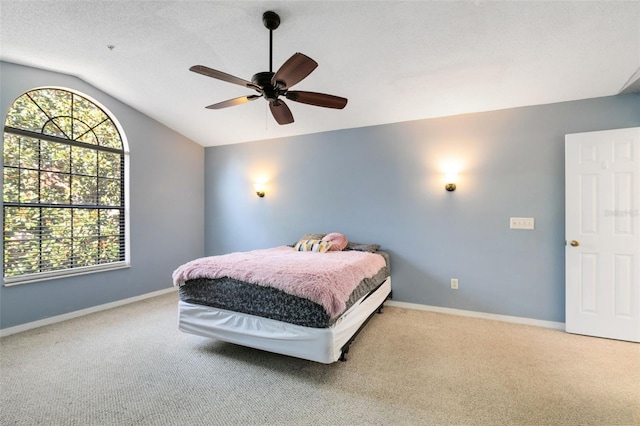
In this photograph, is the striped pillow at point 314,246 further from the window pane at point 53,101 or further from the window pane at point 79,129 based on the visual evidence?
the window pane at point 53,101

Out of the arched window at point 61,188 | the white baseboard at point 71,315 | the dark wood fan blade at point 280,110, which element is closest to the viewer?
the dark wood fan blade at point 280,110

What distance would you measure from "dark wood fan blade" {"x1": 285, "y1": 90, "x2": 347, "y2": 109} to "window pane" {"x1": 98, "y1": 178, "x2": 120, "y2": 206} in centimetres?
312

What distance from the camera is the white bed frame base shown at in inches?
81.5

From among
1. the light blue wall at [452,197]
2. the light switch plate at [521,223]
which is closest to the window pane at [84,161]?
the light blue wall at [452,197]

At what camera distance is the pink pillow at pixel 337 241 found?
3.63 metres

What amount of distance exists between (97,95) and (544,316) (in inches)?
235

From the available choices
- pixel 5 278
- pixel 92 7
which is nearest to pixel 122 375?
pixel 5 278

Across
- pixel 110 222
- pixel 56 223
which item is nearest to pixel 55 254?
pixel 56 223

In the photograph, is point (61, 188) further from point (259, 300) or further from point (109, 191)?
point (259, 300)

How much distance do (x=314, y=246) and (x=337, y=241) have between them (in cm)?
32

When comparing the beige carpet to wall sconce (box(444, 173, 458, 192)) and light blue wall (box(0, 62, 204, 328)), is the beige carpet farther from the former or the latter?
wall sconce (box(444, 173, 458, 192))

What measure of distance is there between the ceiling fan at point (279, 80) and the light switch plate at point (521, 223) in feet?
7.99

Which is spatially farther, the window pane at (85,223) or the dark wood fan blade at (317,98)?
the window pane at (85,223)

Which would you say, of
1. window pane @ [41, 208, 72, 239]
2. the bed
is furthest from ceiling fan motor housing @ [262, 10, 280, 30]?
window pane @ [41, 208, 72, 239]
